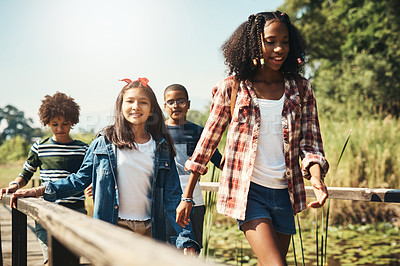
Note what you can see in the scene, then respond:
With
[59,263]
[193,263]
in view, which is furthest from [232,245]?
[193,263]

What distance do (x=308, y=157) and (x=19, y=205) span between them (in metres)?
1.43

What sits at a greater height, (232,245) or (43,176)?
(43,176)

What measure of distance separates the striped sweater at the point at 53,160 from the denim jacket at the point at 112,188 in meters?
0.61

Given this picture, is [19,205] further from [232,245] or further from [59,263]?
[232,245]

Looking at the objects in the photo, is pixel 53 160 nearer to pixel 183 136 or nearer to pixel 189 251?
pixel 183 136

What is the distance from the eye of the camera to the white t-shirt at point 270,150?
71.6 inches

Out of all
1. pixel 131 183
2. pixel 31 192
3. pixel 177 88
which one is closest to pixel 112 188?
pixel 131 183

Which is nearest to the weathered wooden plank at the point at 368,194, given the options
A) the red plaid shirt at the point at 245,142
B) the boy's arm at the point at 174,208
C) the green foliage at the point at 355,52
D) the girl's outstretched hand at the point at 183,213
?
the red plaid shirt at the point at 245,142

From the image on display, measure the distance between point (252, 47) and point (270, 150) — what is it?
485 millimetres

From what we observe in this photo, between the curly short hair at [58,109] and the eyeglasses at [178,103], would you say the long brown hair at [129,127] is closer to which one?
the curly short hair at [58,109]

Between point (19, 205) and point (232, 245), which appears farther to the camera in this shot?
point (232, 245)

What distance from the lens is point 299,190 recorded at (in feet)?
6.11

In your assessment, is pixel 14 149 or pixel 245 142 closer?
pixel 245 142

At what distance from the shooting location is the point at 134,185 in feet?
6.79
